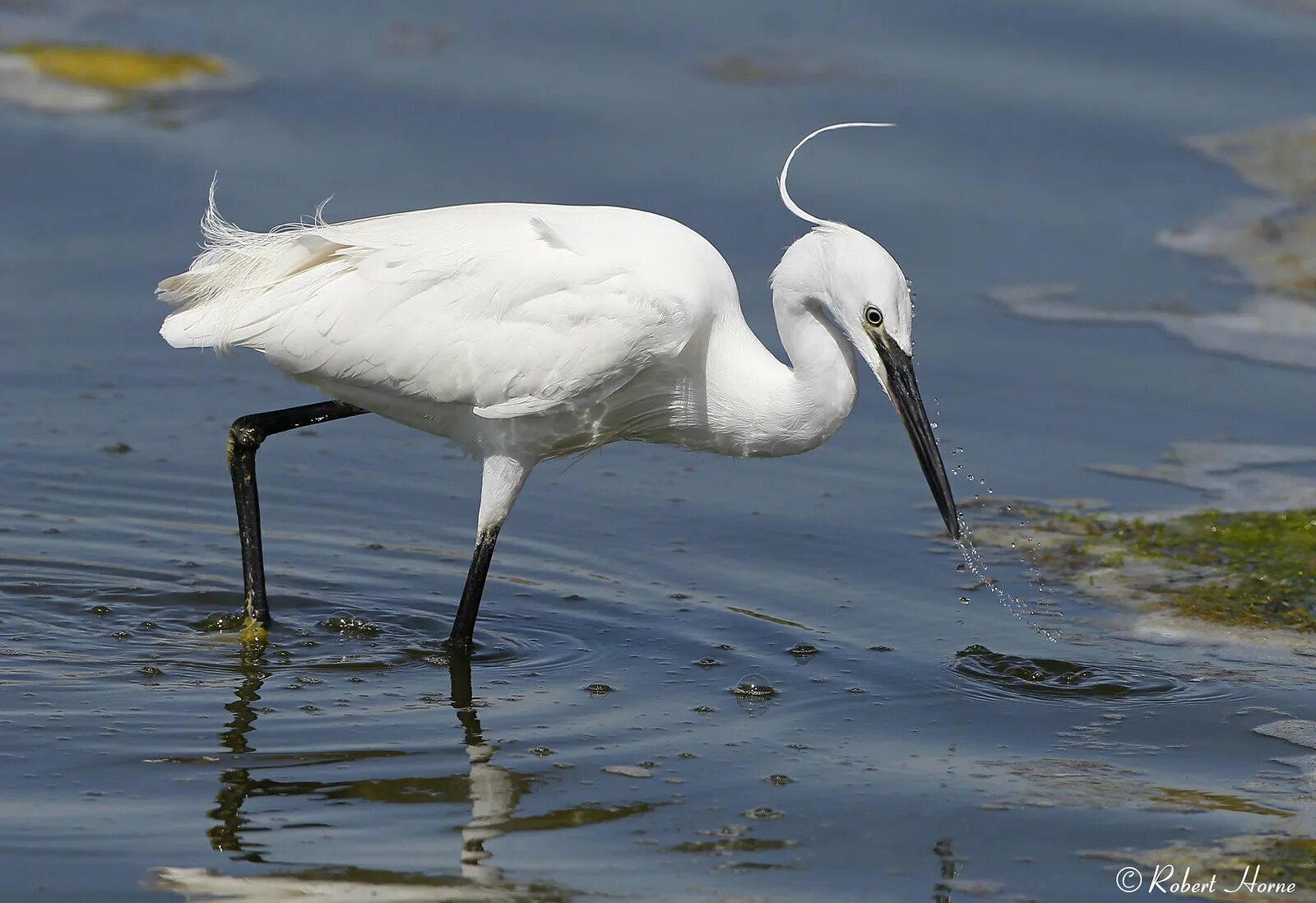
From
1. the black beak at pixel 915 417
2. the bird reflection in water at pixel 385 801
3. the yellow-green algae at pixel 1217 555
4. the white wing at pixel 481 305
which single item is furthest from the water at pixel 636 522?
the white wing at pixel 481 305

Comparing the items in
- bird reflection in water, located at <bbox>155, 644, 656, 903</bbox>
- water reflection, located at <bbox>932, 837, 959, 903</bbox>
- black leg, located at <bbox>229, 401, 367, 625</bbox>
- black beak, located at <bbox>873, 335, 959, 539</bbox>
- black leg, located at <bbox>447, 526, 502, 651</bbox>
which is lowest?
bird reflection in water, located at <bbox>155, 644, 656, 903</bbox>

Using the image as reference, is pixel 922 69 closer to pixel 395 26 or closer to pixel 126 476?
pixel 395 26

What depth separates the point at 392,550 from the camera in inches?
330

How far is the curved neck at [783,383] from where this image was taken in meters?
6.87

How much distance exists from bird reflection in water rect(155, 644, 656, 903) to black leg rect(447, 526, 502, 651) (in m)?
0.53

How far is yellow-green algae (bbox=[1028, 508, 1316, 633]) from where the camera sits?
777 cm

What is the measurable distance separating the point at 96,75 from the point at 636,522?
642 cm

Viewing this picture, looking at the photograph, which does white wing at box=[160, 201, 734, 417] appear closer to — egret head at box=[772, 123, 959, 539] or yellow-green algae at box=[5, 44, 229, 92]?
egret head at box=[772, 123, 959, 539]

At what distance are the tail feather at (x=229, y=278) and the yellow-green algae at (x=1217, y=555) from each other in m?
3.46

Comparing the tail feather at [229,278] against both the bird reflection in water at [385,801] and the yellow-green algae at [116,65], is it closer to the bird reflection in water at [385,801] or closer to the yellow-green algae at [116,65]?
the bird reflection in water at [385,801]

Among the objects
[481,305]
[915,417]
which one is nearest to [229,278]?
[481,305]

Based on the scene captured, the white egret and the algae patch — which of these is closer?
the white egret

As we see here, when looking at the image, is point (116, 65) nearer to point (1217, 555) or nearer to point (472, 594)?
point (472, 594)

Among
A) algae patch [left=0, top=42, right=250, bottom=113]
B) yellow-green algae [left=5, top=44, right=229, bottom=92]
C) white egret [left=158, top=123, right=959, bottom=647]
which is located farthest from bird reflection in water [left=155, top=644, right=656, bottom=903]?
yellow-green algae [left=5, top=44, right=229, bottom=92]
